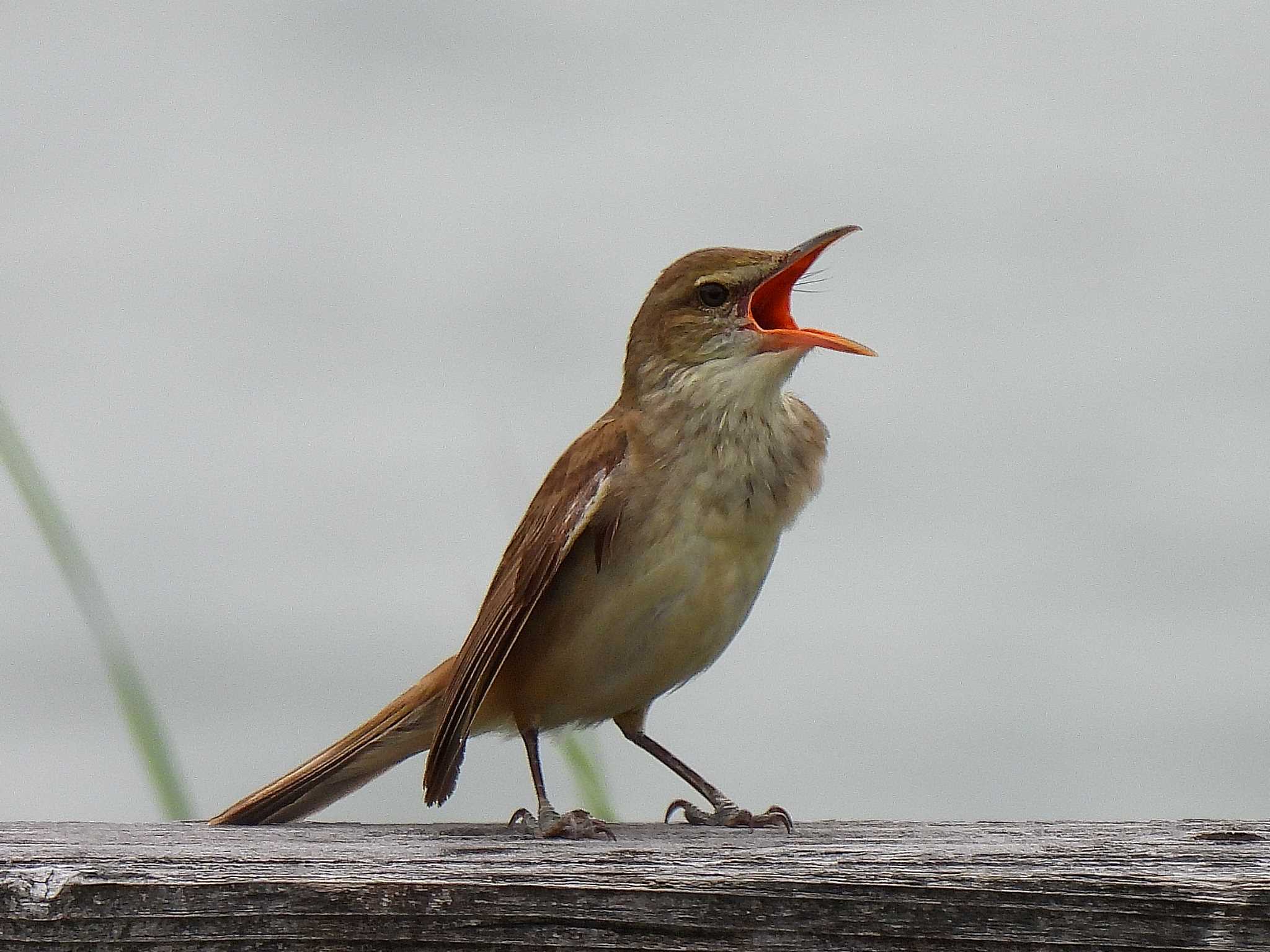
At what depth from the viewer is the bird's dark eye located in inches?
151

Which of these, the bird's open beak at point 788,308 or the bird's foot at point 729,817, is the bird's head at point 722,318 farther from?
the bird's foot at point 729,817

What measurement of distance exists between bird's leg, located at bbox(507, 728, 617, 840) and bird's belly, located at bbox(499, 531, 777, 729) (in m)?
0.22

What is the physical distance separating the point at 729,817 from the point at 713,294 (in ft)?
3.82

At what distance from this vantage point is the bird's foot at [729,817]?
3.37 metres

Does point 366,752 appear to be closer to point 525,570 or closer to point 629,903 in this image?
point 525,570

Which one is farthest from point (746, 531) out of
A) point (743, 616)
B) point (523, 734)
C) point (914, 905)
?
point (914, 905)

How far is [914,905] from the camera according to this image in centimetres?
211

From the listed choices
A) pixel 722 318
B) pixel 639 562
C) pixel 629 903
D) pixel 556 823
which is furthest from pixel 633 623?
pixel 629 903

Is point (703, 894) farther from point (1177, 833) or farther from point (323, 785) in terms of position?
point (323, 785)

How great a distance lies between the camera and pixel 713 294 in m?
3.85

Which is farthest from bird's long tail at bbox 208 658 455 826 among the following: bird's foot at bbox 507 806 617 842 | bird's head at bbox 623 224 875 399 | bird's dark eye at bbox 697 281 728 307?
bird's dark eye at bbox 697 281 728 307

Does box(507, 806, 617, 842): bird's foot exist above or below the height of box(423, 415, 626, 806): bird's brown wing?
below

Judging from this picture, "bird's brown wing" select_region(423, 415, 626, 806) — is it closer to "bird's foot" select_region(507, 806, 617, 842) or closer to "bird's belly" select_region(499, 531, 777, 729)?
"bird's belly" select_region(499, 531, 777, 729)

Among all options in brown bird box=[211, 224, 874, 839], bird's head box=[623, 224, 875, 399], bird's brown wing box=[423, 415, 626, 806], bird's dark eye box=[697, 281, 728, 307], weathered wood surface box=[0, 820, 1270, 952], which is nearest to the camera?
weathered wood surface box=[0, 820, 1270, 952]
